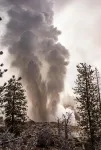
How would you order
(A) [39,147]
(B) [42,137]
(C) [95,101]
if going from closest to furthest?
(C) [95,101] < (A) [39,147] < (B) [42,137]

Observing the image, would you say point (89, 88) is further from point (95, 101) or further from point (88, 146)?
point (88, 146)

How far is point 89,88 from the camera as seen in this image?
3594 cm

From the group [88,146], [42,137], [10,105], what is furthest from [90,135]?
[10,105]

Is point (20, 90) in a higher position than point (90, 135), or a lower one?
higher

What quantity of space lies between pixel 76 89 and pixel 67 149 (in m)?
9.99

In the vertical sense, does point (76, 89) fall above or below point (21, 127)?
above

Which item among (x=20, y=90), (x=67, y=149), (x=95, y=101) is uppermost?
(x=20, y=90)

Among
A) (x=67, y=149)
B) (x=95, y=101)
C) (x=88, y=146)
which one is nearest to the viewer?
(x=67, y=149)

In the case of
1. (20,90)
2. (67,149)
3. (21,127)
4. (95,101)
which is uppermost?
(20,90)

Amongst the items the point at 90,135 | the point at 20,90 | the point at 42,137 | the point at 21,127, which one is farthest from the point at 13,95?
the point at 90,135

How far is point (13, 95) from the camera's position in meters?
41.5

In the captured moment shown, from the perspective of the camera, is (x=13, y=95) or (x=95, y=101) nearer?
(x=95, y=101)

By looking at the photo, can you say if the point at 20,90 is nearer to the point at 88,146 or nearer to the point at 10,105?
the point at 10,105

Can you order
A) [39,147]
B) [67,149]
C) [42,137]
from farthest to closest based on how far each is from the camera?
[42,137], [39,147], [67,149]
